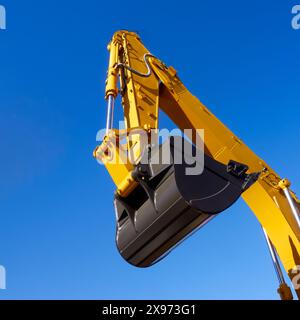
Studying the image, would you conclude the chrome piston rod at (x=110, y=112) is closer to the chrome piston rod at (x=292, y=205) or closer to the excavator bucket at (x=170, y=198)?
the excavator bucket at (x=170, y=198)

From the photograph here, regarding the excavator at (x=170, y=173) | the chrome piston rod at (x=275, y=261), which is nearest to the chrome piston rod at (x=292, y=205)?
the excavator at (x=170, y=173)

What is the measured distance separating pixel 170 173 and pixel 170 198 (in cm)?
24

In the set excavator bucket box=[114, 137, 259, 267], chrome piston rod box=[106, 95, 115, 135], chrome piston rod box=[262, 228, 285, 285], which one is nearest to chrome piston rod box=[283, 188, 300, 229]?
chrome piston rod box=[262, 228, 285, 285]

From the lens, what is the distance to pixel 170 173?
4387 mm

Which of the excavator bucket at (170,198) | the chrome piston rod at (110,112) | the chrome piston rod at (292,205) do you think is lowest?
the excavator bucket at (170,198)

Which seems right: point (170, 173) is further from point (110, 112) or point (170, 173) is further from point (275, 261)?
point (275, 261)

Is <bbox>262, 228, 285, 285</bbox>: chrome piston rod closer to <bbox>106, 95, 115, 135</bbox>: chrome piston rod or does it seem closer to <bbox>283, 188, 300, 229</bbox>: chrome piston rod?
<bbox>283, 188, 300, 229</bbox>: chrome piston rod

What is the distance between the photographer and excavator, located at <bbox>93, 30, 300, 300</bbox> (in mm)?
4379

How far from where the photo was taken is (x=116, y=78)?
20.0 feet

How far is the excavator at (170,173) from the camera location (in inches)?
172

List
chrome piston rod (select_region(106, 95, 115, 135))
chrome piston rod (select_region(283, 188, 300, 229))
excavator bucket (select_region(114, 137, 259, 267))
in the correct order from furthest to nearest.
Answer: chrome piston rod (select_region(283, 188, 300, 229)) < chrome piston rod (select_region(106, 95, 115, 135)) < excavator bucket (select_region(114, 137, 259, 267))

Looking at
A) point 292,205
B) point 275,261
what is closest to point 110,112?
point 292,205
